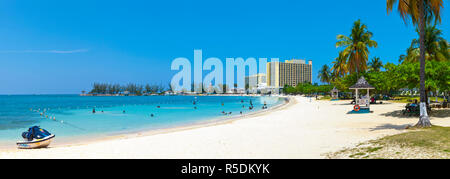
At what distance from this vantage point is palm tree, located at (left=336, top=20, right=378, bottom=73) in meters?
35.1

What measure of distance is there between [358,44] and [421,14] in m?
25.8

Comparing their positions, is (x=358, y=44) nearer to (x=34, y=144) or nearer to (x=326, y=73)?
(x=34, y=144)

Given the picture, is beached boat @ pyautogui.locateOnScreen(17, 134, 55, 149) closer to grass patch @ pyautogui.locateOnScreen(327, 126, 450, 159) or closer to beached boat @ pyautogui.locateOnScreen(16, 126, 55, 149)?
beached boat @ pyautogui.locateOnScreen(16, 126, 55, 149)

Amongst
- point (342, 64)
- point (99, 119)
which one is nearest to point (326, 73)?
point (342, 64)

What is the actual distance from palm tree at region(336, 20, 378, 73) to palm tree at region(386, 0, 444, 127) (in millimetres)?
24852

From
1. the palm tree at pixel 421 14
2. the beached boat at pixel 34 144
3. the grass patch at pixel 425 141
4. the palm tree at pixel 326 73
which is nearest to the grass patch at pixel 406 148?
the grass patch at pixel 425 141

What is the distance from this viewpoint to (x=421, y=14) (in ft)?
36.4

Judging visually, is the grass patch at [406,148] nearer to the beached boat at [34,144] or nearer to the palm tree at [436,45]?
the beached boat at [34,144]

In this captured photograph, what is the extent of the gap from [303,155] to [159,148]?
5.23m

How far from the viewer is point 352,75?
40312 millimetres

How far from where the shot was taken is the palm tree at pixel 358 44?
35.1m

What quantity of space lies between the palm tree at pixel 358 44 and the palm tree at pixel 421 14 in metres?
24.9
